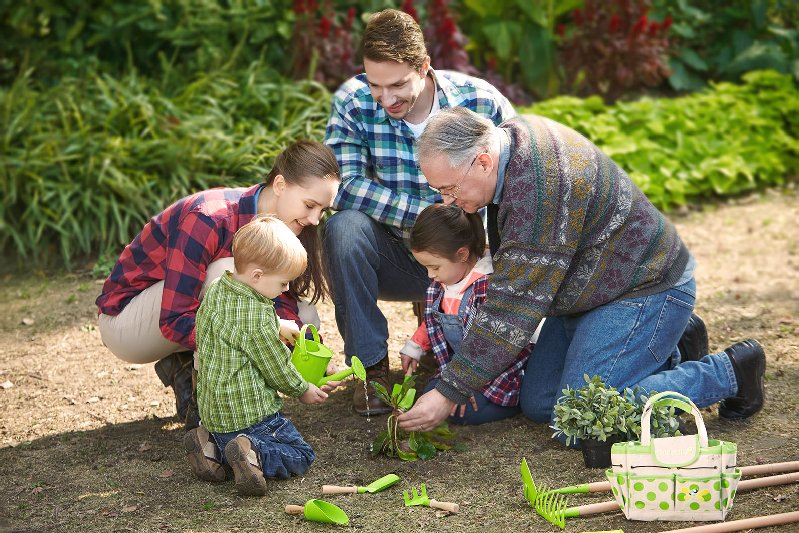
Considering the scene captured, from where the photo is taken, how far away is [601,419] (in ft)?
10.9

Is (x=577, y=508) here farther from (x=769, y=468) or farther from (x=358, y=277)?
(x=358, y=277)

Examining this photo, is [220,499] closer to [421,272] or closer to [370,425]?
[370,425]

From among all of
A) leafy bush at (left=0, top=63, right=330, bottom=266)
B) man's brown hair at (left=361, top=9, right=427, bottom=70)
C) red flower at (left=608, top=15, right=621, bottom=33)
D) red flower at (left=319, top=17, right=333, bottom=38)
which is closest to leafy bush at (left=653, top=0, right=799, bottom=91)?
red flower at (left=608, top=15, right=621, bottom=33)

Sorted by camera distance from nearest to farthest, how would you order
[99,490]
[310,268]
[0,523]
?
1. [0,523]
2. [99,490]
3. [310,268]

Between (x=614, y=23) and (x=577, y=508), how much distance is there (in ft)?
16.3

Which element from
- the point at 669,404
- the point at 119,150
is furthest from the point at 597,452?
the point at 119,150

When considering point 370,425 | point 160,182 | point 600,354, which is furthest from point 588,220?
point 160,182

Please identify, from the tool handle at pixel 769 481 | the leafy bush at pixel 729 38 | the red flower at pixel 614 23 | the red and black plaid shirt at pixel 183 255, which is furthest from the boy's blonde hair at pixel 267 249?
the leafy bush at pixel 729 38

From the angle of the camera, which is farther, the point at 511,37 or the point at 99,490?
the point at 511,37

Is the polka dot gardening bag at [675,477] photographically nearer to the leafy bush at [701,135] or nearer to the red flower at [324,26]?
the leafy bush at [701,135]

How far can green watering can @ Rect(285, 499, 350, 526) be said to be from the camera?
3068 mm

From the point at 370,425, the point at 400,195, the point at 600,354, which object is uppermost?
the point at 400,195

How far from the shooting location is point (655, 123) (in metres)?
6.98

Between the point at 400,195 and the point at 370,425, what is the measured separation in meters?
0.94
